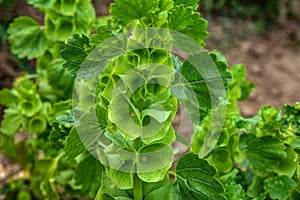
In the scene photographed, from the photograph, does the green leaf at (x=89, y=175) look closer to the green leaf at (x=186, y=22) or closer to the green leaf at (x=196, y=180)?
the green leaf at (x=196, y=180)

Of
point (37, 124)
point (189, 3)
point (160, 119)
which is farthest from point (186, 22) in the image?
point (37, 124)

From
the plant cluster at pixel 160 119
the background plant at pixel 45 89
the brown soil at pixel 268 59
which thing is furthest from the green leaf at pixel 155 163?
the brown soil at pixel 268 59

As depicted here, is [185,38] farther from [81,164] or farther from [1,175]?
[1,175]

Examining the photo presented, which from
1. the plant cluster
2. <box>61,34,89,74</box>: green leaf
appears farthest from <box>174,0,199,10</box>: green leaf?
<box>61,34,89,74</box>: green leaf

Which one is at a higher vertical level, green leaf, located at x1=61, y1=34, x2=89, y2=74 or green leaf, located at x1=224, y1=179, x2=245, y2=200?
green leaf, located at x1=61, y1=34, x2=89, y2=74

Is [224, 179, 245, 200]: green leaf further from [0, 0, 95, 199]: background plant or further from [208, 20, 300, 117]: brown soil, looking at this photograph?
[208, 20, 300, 117]: brown soil

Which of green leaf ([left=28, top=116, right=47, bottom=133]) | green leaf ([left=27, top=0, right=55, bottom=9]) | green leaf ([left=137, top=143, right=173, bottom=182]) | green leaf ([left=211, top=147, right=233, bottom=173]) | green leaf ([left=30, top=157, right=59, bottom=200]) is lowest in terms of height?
green leaf ([left=30, top=157, right=59, bottom=200])

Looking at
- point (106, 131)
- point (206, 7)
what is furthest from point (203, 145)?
point (206, 7)

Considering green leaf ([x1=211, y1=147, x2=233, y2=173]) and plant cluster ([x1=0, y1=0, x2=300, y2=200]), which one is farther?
green leaf ([x1=211, y1=147, x2=233, y2=173])
